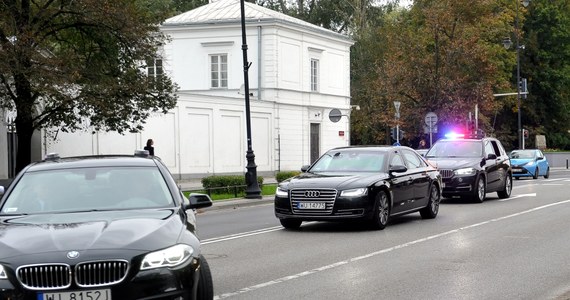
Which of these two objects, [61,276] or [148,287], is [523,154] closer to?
[148,287]

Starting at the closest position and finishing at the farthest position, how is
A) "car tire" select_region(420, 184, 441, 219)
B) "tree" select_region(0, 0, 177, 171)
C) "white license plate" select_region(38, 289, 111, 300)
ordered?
"white license plate" select_region(38, 289, 111, 300)
"car tire" select_region(420, 184, 441, 219)
"tree" select_region(0, 0, 177, 171)

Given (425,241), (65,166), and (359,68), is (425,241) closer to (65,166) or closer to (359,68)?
(65,166)

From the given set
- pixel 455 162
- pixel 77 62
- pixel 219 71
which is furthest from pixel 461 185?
pixel 219 71

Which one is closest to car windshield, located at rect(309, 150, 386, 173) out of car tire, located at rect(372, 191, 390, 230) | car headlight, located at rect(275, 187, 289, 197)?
car tire, located at rect(372, 191, 390, 230)

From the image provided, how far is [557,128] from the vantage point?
73.1m

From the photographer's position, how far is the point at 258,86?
46.4m

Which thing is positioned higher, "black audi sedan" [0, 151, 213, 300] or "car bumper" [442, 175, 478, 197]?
"black audi sedan" [0, 151, 213, 300]

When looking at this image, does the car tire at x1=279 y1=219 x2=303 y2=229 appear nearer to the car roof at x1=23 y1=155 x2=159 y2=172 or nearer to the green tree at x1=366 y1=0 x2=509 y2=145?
the car roof at x1=23 y1=155 x2=159 y2=172

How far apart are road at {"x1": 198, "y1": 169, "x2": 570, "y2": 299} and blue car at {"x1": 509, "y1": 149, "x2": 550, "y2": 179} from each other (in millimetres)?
25140

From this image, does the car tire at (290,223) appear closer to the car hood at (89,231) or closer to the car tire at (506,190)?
the car hood at (89,231)

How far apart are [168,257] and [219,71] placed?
41.8 meters

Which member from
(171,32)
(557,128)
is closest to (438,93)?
(171,32)

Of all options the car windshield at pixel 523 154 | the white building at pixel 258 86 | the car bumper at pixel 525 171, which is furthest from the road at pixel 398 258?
the car windshield at pixel 523 154

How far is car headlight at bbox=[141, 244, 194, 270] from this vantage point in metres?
6.23
